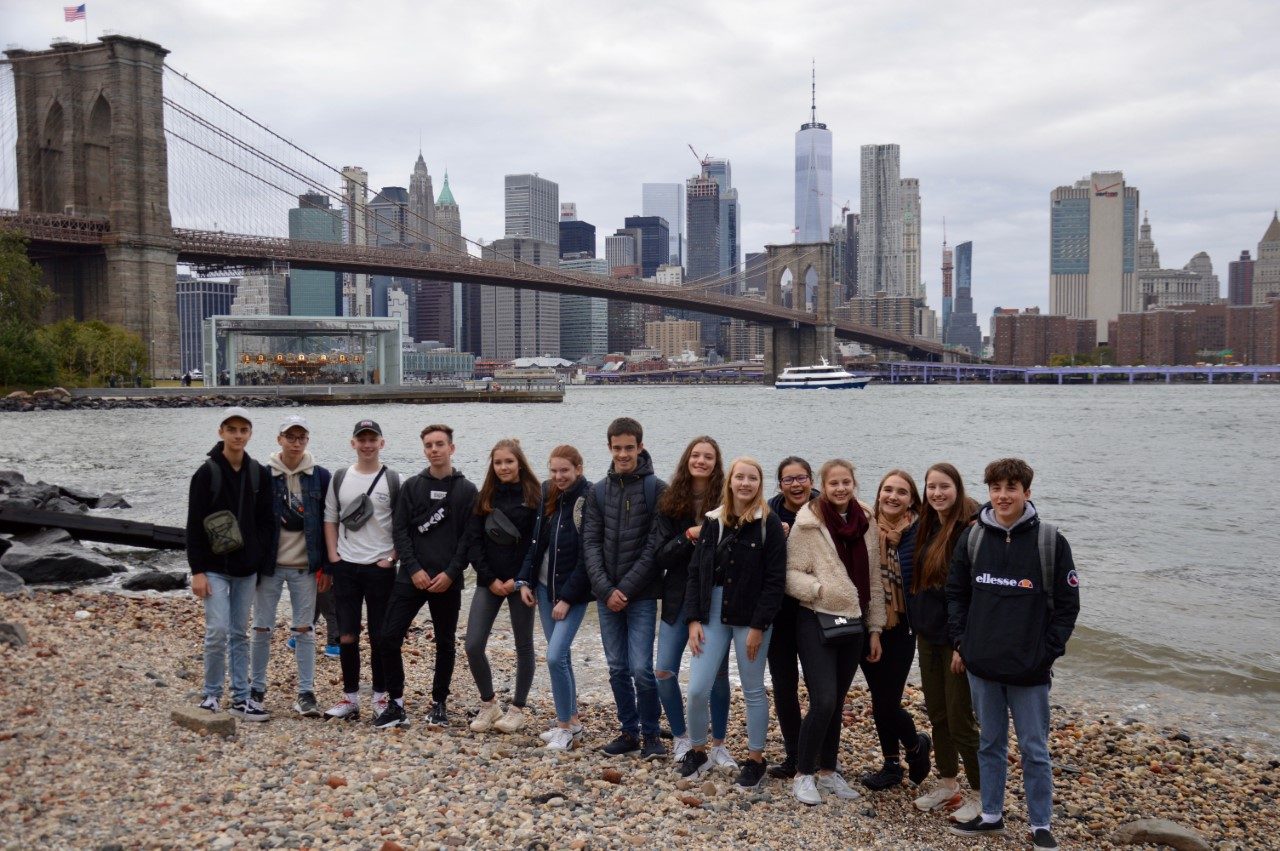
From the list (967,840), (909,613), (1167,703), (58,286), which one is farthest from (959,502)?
(58,286)

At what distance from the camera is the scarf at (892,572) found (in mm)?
4609

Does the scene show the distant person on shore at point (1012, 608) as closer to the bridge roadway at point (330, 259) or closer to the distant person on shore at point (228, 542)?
the distant person on shore at point (228, 542)

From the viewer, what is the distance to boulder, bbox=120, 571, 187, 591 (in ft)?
32.2

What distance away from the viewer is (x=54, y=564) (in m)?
9.68

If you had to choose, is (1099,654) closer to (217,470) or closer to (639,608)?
(639,608)

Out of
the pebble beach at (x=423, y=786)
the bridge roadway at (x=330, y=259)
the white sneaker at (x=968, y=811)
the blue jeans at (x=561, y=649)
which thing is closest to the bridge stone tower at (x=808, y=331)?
the bridge roadway at (x=330, y=259)

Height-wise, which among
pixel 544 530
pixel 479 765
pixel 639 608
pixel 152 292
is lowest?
pixel 479 765

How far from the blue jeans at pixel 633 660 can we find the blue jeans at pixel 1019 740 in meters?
1.40

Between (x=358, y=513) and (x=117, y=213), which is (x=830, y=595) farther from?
(x=117, y=213)

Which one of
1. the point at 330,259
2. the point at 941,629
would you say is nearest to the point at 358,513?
the point at 941,629

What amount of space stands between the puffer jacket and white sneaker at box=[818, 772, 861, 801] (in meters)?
0.79

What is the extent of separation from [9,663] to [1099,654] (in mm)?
7623

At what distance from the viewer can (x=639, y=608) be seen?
4.87 meters

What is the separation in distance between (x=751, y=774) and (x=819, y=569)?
0.97 m
